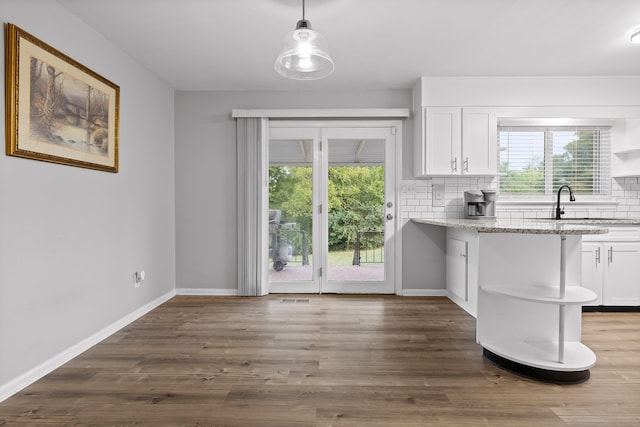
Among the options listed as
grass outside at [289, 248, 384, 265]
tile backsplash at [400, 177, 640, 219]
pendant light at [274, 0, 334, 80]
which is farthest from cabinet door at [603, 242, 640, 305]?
pendant light at [274, 0, 334, 80]

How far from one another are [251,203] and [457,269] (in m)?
2.42

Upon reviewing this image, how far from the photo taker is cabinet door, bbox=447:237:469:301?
3689 millimetres

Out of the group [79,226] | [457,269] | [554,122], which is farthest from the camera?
[554,122]

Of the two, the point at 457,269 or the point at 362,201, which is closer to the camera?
the point at 457,269

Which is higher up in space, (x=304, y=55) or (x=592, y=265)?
(x=304, y=55)

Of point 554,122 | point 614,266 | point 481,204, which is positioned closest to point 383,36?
point 481,204

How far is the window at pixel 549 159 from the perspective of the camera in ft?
14.3

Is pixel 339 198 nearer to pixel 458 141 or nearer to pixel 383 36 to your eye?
pixel 458 141

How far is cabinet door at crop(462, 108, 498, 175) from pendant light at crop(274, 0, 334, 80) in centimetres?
228

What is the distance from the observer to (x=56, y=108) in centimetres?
246

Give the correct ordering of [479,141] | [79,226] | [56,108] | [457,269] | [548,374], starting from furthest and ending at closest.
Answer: [479,141] → [457,269] → [79,226] → [56,108] → [548,374]

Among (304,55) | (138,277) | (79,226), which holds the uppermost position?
(304,55)

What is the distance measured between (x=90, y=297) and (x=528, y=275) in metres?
3.19

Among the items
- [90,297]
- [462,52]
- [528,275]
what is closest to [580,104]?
[462,52]
